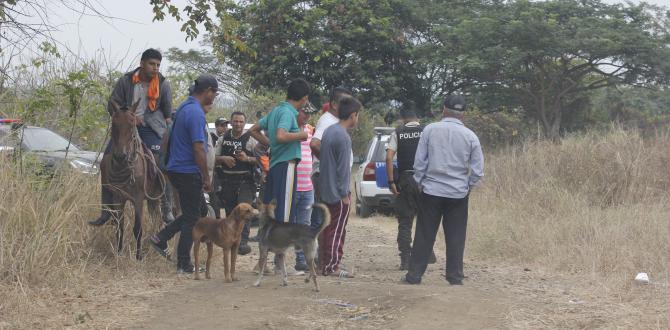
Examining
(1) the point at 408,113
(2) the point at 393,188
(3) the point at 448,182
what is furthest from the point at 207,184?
(1) the point at 408,113

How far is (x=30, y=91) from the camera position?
9.59 m

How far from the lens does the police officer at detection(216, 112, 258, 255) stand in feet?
33.1

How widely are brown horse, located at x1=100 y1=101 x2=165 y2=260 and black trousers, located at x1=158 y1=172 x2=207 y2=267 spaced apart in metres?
0.40

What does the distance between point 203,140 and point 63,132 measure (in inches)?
157

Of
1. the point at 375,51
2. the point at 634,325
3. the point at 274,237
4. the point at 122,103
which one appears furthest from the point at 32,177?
the point at 375,51

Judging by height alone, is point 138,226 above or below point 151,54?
below

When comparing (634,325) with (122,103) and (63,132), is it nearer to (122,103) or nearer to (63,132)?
(122,103)

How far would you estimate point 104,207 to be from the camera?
8641 mm

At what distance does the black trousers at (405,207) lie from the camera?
9.61m

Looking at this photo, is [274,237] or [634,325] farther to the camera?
[274,237]

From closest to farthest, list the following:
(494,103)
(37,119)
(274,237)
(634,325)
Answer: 1. (634,325)
2. (274,237)
3. (37,119)
4. (494,103)

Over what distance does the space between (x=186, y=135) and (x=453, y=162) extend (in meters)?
2.47

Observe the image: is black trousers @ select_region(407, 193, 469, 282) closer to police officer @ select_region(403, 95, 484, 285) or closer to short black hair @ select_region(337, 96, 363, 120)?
police officer @ select_region(403, 95, 484, 285)

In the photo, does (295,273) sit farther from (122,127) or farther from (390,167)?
(122,127)
